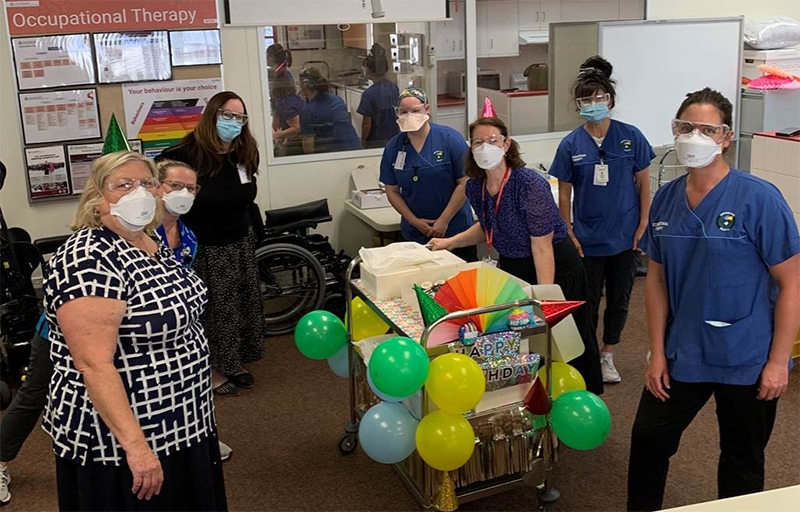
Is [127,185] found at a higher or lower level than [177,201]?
higher

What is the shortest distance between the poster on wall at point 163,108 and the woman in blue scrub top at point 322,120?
61cm

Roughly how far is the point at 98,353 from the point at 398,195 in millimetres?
2440

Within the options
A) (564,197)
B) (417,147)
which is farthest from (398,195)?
(564,197)

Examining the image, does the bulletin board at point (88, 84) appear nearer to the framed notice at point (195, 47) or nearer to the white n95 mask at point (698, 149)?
the framed notice at point (195, 47)

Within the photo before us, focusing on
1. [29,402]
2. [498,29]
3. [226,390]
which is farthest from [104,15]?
[498,29]

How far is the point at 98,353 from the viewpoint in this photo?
1891mm

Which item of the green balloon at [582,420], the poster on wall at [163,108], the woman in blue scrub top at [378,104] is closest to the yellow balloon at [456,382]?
the green balloon at [582,420]

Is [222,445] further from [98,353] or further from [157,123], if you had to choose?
[157,123]

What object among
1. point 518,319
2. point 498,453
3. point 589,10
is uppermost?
point 589,10

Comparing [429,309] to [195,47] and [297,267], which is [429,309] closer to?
[297,267]

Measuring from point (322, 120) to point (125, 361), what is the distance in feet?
12.0

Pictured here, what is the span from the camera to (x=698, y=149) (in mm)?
2271

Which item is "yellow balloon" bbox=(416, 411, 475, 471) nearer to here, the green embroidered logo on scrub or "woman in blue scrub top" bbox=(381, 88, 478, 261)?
the green embroidered logo on scrub

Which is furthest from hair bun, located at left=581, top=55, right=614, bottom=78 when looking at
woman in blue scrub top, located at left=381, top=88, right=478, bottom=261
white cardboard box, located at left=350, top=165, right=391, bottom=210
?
white cardboard box, located at left=350, top=165, right=391, bottom=210
